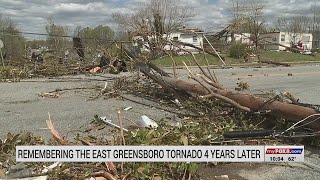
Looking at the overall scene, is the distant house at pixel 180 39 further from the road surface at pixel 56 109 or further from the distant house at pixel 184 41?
the road surface at pixel 56 109

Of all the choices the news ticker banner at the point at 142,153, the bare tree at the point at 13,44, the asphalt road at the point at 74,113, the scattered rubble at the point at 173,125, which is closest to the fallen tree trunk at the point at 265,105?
the scattered rubble at the point at 173,125

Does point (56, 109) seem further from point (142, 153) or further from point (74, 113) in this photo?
point (142, 153)

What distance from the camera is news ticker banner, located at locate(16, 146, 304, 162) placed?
380cm

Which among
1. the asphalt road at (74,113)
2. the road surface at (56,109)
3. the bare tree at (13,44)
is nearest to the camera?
the asphalt road at (74,113)

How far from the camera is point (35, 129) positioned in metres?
5.46

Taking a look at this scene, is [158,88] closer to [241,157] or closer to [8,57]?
[241,157]

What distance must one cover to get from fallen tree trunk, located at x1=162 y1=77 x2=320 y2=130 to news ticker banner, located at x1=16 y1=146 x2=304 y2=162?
1.01 meters

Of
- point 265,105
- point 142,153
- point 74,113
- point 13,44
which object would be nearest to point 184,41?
point 74,113

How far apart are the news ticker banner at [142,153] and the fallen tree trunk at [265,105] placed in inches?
39.8

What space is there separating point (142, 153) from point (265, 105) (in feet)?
8.31

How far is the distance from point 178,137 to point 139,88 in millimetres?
4526

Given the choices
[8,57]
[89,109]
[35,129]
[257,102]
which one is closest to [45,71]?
[8,57]

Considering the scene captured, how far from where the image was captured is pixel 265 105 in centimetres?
554

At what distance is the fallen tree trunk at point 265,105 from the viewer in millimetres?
4898
